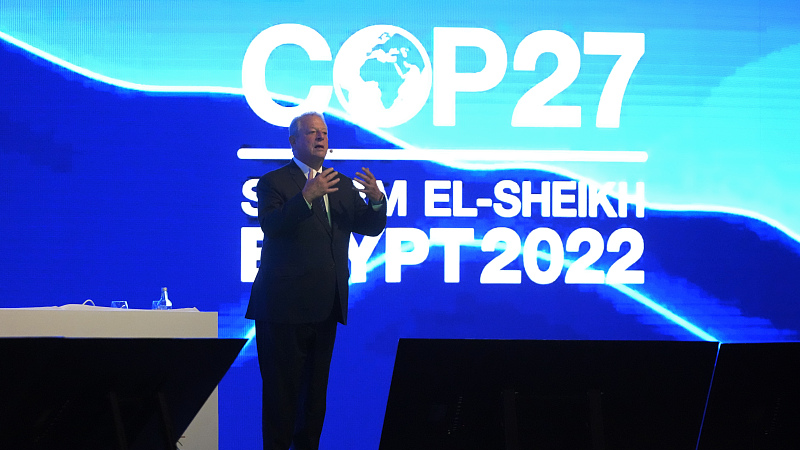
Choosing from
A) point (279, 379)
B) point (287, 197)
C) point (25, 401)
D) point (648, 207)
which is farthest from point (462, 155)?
point (25, 401)

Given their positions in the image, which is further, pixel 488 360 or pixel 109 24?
pixel 109 24

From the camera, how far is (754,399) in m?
1.87

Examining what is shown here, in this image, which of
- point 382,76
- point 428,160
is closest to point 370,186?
point 428,160

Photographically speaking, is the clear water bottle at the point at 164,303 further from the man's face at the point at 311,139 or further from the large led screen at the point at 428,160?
the man's face at the point at 311,139

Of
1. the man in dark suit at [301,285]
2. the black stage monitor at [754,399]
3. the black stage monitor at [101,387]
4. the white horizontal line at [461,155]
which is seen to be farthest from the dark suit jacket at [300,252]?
the black stage monitor at [754,399]

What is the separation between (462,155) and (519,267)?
65cm

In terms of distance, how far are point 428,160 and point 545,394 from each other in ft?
8.54

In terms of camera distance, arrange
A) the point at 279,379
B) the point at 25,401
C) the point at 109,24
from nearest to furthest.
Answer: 1. the point at 25,401
2. the point at 279,379
3. the point at 109,24

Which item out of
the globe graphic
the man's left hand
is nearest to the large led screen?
the globe graphic

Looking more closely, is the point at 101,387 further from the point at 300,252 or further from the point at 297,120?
the point at 297,120

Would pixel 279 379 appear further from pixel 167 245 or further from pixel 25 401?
pixel 167 245

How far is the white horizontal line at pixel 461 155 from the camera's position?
4.32m

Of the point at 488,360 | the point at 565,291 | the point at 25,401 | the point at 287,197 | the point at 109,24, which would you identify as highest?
the point at 109,24

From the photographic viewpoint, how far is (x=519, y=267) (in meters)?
4.39
